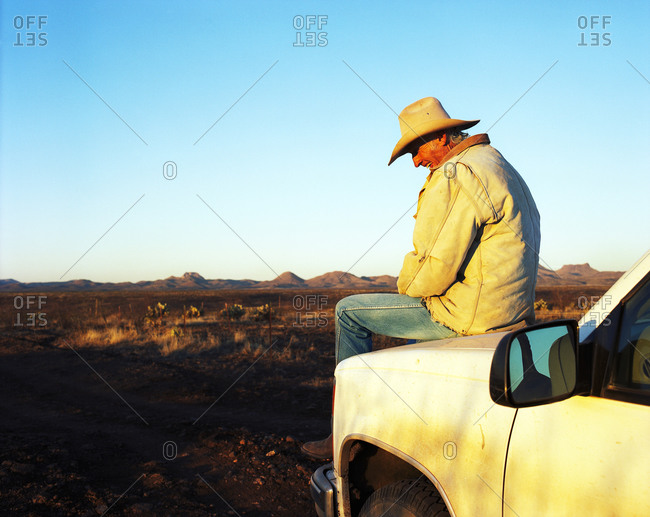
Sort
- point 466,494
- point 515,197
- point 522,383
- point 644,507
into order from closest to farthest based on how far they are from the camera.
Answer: point 644,507 < point 522,383 < point 466,494 < point 515,197

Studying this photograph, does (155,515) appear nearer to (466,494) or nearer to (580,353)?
(466,494)

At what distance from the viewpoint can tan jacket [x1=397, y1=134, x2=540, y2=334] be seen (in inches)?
106

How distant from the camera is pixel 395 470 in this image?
97.0 inches

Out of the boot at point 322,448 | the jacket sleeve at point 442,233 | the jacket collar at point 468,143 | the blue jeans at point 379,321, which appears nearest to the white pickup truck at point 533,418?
the jacket sleeve at point 442,233

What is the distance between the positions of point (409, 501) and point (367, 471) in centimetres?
54

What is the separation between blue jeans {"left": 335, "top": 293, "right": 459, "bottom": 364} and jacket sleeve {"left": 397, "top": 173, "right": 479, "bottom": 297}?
0.21 m

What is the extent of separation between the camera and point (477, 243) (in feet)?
9.21

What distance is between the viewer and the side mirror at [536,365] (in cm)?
144

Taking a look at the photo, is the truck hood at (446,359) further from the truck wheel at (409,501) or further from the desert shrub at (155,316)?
the desert shrub at (155,316)

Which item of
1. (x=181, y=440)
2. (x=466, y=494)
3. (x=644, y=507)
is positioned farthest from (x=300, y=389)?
(x=644, y=507)

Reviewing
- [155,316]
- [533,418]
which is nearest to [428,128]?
[533,418]

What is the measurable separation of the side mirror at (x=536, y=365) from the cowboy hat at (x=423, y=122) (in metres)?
1.85

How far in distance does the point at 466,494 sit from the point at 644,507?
58 cm

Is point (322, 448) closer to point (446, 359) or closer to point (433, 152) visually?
point (446, 359)
